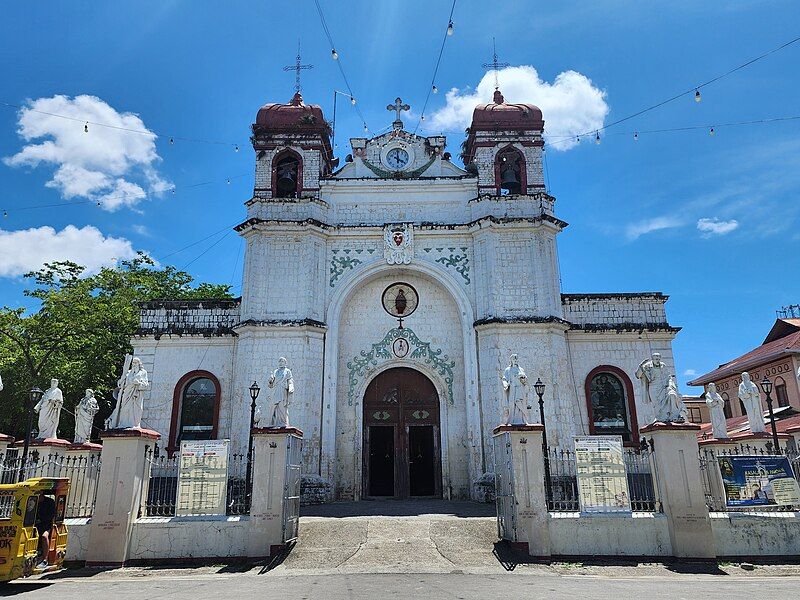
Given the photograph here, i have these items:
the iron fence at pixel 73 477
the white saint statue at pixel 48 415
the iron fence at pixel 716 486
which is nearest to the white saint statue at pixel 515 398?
the iron fence at pixel 716 486

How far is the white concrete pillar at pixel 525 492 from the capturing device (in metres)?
11.9

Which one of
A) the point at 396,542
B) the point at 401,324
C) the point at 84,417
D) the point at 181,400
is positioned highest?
the point at 401,324

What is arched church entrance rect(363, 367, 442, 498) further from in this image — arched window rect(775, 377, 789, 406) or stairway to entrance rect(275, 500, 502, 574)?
arched window rect(775, 377, 789, 406)

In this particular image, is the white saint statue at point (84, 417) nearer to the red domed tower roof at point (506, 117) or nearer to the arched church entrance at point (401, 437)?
the arched church entrance at point (401, 437)

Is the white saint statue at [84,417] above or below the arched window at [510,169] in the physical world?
below

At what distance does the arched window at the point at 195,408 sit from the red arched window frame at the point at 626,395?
1314 centimetres

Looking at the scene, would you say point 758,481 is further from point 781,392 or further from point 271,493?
point 781,392

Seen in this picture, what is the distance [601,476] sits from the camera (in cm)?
1247

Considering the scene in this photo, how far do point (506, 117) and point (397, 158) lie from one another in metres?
4.63

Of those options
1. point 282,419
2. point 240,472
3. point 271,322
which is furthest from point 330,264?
point 282,419

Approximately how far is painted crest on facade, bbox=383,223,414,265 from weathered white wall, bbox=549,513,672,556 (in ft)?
38.0

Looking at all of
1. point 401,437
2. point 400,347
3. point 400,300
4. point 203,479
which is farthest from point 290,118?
point 203,479

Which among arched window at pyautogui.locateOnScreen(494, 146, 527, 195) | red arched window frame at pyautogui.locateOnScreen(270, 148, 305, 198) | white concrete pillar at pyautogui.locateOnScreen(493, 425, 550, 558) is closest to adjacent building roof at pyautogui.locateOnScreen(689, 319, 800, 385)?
arched window at pyautogui.locateOnScreen(494, 146, 527, 195)

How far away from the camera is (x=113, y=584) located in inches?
412
